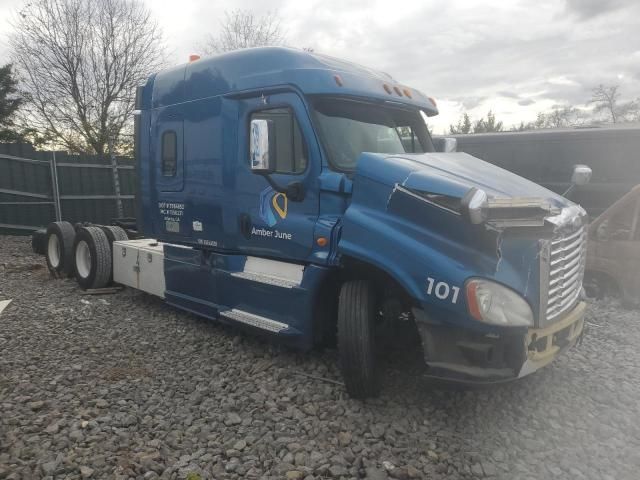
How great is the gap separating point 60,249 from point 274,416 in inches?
223

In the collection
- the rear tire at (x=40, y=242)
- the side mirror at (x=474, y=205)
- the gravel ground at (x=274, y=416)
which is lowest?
the gravel ground at (x=274, y=416)

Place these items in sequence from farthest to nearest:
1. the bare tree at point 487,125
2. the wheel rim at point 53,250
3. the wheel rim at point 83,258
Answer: the bare tree at point 487,125
the wheel rim at point 53,250
the wheel rim at point 83,258

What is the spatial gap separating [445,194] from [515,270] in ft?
2.18

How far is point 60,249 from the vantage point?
7.77 meters

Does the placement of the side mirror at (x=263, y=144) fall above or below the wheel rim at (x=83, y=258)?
above

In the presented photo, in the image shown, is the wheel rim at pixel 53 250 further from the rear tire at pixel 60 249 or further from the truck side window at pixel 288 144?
the truck side window at pixel 288 144

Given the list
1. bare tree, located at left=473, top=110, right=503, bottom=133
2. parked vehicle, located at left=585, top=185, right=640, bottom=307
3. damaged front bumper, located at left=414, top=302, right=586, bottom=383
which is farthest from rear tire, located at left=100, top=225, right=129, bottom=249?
bare tree, located at left=473, top=110, right=503, bottom=133

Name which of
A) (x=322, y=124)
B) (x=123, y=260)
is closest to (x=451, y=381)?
(x=322, y=124)

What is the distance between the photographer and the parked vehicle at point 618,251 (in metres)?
6.35

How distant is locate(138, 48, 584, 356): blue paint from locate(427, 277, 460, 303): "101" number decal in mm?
35

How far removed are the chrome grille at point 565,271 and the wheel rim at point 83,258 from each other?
253 inches

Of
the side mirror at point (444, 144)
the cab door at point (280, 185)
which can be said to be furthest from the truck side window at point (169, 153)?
the side mirror at point (444, 144)

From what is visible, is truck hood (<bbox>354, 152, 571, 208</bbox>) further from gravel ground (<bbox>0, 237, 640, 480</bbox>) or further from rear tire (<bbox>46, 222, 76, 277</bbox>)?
rear tire (<bbox>46, 222, 76, 277</bbox>)

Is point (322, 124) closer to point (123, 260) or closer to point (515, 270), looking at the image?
point (515, 270)
